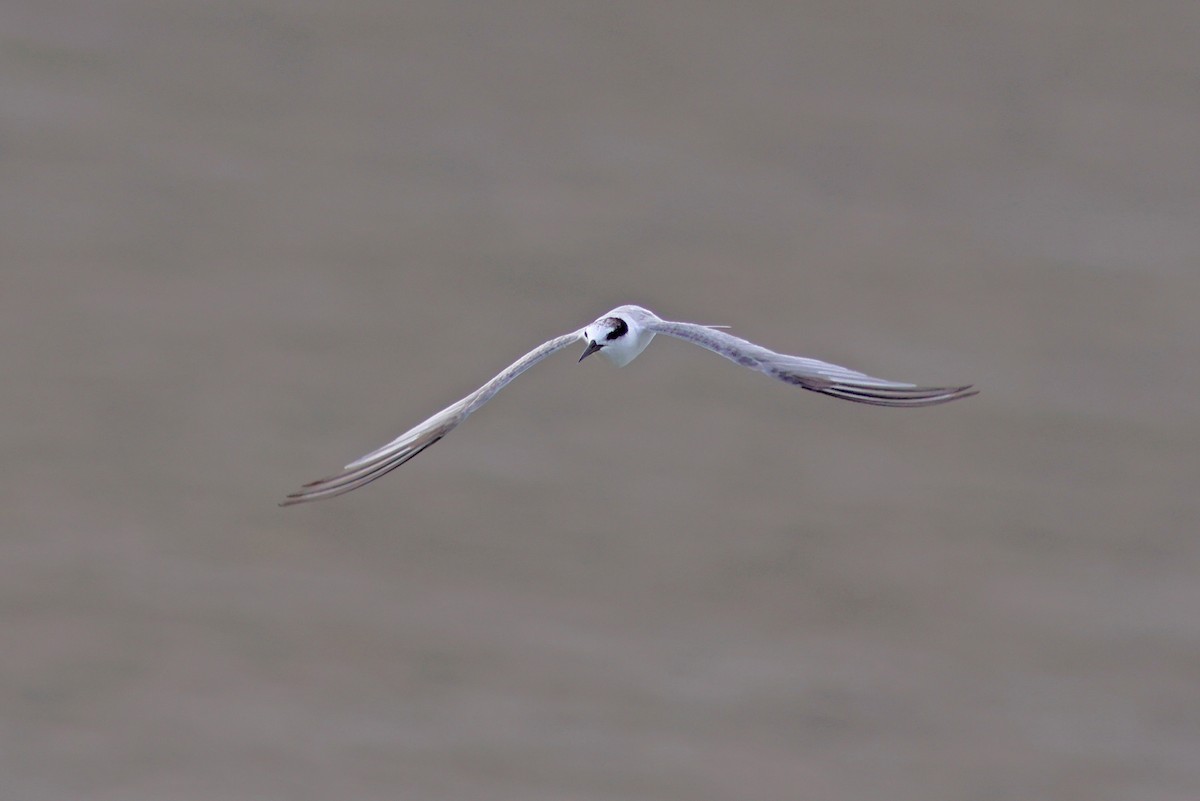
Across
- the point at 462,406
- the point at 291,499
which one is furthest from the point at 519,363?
the point at 291,499

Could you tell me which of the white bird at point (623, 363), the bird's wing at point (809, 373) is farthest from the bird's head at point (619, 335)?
the bird's wing at point (809, 373)

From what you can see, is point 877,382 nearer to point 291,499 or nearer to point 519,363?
point 519,363

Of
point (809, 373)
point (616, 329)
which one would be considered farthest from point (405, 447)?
point (809, 373)

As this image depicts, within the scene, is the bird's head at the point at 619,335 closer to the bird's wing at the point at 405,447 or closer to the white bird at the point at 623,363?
the white bird at the point at 623,363

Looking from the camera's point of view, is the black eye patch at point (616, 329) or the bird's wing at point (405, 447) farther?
the black eye patch at point (616, 329)

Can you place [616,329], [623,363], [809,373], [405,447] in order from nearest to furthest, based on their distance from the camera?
[405,447] → [809,373] → [616,329] → [623,363]

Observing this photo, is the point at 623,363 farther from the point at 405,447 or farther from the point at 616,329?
the point at 405,447
